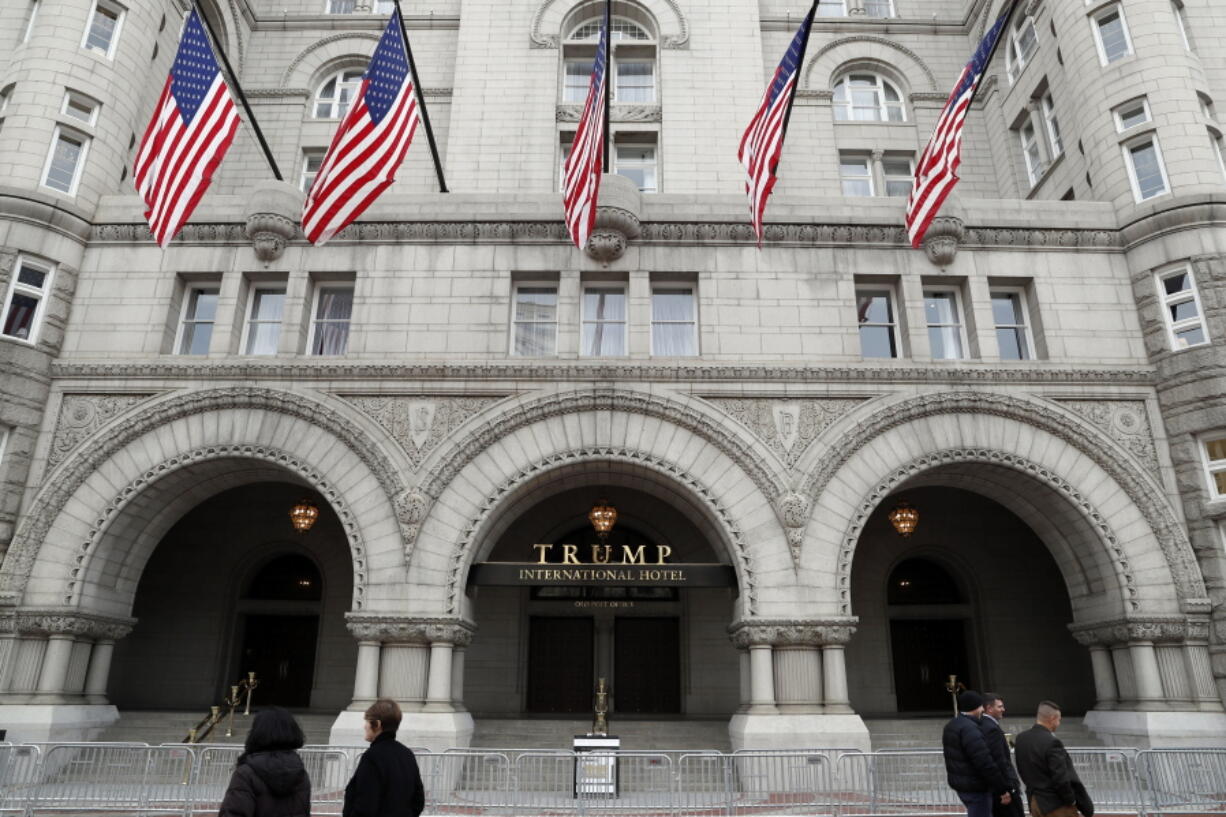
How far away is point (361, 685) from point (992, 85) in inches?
1015

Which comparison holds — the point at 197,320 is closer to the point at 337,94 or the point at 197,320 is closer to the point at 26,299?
the point at 26,299

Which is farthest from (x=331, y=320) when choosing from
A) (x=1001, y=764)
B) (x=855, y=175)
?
(x=855, y=175)

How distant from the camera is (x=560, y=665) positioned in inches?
779

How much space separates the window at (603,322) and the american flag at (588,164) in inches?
95.0

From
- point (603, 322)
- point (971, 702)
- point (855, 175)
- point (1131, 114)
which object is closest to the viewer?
point (971, 702)

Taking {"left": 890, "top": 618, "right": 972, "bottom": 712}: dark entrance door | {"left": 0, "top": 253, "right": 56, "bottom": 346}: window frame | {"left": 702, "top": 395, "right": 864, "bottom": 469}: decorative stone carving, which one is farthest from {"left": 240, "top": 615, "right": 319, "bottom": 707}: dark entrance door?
{"left": 890, "top": 618, "right": 972, "bottom": 712}: dark entrance door

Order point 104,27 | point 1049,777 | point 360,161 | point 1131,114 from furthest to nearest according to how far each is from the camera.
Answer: point 104,27, point 1131,114, point 360,161, point 1049,777

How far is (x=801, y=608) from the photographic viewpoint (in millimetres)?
14797

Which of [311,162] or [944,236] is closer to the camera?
[944,236]

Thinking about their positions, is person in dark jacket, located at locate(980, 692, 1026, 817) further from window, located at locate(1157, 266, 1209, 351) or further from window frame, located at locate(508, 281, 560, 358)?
window, located at locate(1157, 266, 1209, 351)

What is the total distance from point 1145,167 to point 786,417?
1034cm

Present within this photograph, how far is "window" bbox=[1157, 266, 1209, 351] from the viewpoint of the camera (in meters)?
16.0

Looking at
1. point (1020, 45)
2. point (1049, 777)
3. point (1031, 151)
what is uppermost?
point (1020, 45)

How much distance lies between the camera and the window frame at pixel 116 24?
18.4 meters
